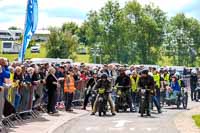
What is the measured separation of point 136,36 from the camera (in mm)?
77750

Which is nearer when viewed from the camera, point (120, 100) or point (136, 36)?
point (120, 100)

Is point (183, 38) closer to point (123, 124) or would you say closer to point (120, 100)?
point (120, 100)

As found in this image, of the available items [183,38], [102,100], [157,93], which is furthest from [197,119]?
[183,38]

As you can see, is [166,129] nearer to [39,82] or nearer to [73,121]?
[73,121]

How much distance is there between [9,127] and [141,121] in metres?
5.60

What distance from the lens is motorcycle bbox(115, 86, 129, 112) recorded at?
26109 millimetres

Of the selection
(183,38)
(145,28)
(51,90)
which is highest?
(145,28)

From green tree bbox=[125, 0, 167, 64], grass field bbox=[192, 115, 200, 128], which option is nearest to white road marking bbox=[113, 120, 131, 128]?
grass field bbox=[192, 115, 200, 128]

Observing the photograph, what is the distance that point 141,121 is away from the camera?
70.4 feet

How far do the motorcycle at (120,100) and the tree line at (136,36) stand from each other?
48.1 m

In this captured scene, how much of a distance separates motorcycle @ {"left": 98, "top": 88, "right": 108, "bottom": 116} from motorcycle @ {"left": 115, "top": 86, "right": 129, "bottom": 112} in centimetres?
199

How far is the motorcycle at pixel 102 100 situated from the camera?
2375 centimetres

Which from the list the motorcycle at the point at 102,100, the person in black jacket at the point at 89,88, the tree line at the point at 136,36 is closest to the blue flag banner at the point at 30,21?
the motorcycle at the point at 102,100

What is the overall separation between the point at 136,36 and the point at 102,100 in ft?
178
